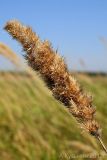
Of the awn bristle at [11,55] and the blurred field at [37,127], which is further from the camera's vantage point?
the blurred field at [37,127]

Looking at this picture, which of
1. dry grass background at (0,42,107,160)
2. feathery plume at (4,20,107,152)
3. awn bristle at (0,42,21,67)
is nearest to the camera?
feathery plume at (4,20,107,152)

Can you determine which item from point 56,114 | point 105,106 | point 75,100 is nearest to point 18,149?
point 56,114

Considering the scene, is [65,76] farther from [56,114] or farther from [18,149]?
[56,114]

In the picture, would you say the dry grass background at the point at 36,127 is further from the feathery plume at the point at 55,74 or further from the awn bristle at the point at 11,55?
the feathery plume at the point at 55,74

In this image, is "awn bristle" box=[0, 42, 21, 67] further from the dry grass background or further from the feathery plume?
the feathery plume

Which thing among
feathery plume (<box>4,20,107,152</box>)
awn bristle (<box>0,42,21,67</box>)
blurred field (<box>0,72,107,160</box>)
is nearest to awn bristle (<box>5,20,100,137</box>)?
feathery plume (<box>4,20,107,152</box>)

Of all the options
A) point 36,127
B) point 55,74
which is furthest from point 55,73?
point 36,127

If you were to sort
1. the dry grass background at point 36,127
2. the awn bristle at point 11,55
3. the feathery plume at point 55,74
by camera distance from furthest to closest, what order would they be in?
the dry grass background at point 36,127, the awn bristle at point 11,55, the feathery plume at point 55,74

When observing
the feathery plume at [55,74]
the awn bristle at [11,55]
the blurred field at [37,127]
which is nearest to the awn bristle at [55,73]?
the feathery plume at [55,74]
